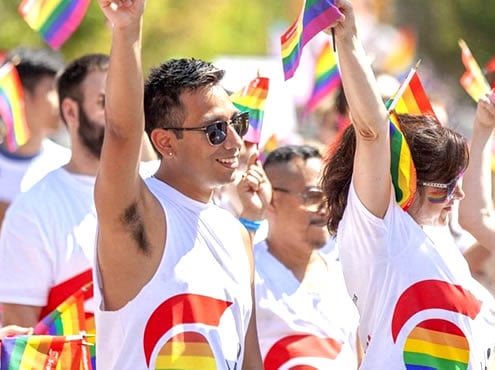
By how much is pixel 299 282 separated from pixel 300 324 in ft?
0.78

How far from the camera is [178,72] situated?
4312mm

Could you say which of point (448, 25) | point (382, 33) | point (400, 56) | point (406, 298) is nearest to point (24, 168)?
point (406, 298)

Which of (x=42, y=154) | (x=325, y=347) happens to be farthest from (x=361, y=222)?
(x=42, y=154)

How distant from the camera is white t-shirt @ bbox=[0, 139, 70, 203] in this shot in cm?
689

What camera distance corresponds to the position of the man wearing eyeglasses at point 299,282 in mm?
5199

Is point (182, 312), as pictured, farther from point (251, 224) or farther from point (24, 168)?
point (24, 168)

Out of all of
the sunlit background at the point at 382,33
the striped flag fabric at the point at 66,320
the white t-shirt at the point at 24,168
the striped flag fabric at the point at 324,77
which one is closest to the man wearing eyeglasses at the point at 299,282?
the striped flag fabric at the point at 66,320

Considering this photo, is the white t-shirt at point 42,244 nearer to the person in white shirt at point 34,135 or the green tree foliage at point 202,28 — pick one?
the person in white shirt at point 34,135

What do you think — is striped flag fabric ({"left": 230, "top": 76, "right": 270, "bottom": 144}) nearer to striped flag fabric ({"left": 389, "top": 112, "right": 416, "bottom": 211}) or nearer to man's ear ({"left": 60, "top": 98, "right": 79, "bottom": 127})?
striped flag fabric ({"left": 389, "top": 112, "right": 416, "bottom": 211})

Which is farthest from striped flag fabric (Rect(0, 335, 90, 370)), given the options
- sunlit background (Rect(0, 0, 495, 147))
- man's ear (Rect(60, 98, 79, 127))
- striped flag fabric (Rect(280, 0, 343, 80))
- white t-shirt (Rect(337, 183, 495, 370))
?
sunlit background (Rect(0, 0, 495, 147))

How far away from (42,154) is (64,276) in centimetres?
166

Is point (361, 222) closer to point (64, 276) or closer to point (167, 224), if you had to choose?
point (167, 224)

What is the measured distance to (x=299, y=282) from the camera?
17.7ft

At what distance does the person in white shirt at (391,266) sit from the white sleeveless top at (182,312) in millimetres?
437
